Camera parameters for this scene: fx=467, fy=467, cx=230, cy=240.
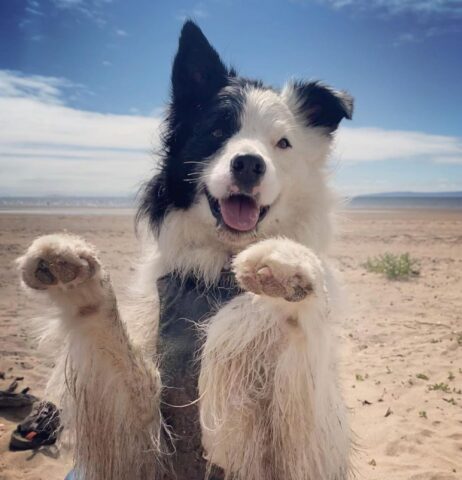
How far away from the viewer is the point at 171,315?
2.57 meters

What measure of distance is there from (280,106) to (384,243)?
46.9ft

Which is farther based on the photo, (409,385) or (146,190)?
(409,385)

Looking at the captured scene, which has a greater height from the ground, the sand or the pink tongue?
the pink tongue

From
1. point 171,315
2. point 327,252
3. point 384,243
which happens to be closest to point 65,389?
point 171,315

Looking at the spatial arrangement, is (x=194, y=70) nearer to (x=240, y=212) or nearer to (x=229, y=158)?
(x=229, y=158)

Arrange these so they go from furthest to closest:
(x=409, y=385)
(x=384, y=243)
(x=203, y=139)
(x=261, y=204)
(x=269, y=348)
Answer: (x=384, y=243)
(x=409, y=385)
(x=203, y=139)
(x=261, y=204)
(x=269, y=348)

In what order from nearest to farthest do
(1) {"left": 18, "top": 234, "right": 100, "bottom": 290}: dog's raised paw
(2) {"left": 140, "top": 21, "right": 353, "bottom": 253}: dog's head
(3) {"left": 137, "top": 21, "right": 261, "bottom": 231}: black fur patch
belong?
(1) {"left": 18, "top": 234, "right": 100, "bottom": 290}: dog's raised paw, (2) {"left": 140, "top": 21, "right": 353, "bottom": 253}: dog's head, (3) {"left": 137, "top": 21, "right": 261, "bottom": 231}: black fur patch

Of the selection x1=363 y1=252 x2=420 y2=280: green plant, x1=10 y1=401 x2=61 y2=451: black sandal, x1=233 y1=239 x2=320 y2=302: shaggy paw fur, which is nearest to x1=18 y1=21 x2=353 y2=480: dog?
x1=233 y1=239 x2=320 y2=302: shaggy paw fur

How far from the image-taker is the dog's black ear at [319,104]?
10.6 ft

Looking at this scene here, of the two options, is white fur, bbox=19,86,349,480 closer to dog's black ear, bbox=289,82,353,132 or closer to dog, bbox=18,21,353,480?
dog, bbox=18,21,353,480

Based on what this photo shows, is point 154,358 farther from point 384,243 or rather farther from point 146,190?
point 384,243

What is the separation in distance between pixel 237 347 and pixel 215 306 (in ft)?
1.18

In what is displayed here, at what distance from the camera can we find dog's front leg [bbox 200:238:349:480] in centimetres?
193

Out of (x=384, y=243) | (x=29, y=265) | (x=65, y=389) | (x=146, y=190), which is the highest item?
(x=146, y=190)
